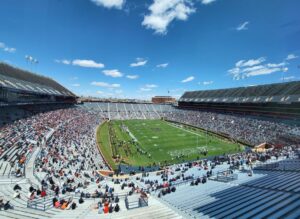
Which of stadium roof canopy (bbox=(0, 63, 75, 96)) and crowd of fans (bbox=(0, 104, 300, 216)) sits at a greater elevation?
stadium roof canopy (bbox=(0, 63, 75, 96))

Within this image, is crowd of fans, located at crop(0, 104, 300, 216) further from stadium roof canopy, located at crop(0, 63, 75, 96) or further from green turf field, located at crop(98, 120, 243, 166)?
stadium roof canopy, located at crop(0, 63, 75, 96)

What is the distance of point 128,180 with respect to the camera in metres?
28.3

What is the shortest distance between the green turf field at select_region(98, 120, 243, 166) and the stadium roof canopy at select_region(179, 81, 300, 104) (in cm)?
2156

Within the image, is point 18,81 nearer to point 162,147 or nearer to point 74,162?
point 74,162

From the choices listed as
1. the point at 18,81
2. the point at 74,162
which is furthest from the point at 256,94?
the point at 18,81

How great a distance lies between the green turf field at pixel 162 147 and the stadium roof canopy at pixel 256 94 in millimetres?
21562

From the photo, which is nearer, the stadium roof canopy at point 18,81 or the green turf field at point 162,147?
the stadium roof canopy at point 18,81

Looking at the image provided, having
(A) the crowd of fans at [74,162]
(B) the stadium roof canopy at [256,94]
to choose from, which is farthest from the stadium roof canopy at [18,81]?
(B) the stadium roof canopy at [256,94]

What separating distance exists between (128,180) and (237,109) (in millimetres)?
60894

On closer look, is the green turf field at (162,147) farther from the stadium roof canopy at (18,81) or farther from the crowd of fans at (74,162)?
the stadium roof canopy at (18,81)

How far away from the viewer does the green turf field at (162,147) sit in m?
41.1

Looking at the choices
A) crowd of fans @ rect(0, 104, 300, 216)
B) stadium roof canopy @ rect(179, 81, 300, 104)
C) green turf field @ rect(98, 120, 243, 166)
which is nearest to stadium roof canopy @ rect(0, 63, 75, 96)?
crowd of fans @ rect(0, 104, 300, 216)

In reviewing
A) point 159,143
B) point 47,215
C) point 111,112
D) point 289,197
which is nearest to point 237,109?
point 159,143

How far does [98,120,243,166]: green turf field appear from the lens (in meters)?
41.1
